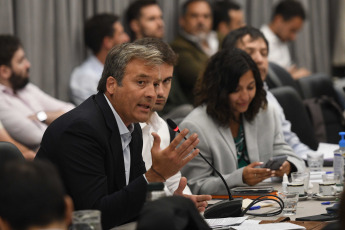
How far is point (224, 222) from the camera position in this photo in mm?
2309

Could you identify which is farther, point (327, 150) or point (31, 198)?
point (327, 150)

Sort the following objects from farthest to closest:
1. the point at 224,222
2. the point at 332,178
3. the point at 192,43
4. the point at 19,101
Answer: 1. the point at 192,43
2. the point at 19,101
3. the point at 332,178
4. the point at 224,222

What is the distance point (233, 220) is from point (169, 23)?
418 centimetres

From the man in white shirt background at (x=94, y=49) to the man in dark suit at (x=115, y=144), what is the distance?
2.38m

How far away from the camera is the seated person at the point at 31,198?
A: 51.8 inches

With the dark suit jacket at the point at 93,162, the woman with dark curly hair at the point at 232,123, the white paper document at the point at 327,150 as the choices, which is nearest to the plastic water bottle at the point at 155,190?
the dark suit jacket at the point at 93,162

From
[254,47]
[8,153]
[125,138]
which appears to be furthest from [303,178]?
[254,47]

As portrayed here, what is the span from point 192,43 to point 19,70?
2188 mm

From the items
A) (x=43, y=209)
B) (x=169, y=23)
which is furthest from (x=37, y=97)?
(x=43, y=209)

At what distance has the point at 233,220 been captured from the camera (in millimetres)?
2340

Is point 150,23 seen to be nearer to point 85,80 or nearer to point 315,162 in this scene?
point 85,80

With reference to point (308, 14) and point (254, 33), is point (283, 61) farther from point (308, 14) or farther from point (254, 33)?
point (254, 33)

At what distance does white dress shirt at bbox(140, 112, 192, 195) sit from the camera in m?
2.96

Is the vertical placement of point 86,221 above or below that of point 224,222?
above
